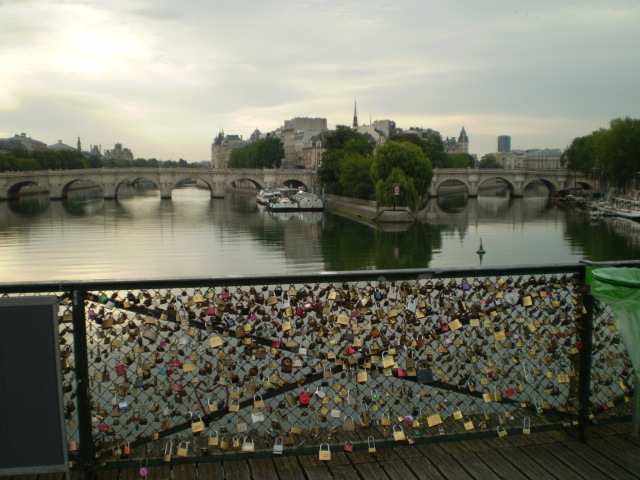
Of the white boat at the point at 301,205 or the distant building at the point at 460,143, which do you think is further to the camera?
the distant building at the point at 460,143

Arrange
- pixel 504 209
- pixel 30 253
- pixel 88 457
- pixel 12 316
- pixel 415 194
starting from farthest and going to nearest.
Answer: pixel 504 209, pixel 415 194, pixel 30 253, pixel 88 457, pixel 12 316

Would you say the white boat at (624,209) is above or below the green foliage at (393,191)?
below

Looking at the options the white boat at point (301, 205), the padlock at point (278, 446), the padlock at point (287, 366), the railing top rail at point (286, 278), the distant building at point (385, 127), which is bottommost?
the white boat at point (301, 205)

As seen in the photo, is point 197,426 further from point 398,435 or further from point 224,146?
point 224,146

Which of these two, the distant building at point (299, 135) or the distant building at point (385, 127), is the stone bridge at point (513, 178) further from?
the distant building at point (299, 135)

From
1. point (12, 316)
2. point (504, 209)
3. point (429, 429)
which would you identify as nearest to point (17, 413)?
point (12, 316)

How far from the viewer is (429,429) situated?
135 inches

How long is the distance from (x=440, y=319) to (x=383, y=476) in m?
0.91

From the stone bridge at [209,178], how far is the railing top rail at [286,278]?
2434 inches

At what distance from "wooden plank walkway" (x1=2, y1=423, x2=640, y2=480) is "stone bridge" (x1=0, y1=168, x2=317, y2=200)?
6438 cm

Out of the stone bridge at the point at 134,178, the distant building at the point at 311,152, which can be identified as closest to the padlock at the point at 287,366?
the stone bridge at the point at 134,178

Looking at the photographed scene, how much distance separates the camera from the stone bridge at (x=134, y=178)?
203ft

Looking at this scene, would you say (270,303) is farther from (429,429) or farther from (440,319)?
(429,429)

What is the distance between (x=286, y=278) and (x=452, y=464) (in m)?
1.33
